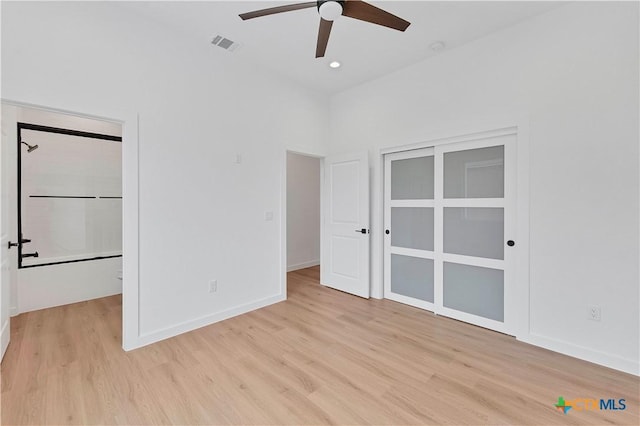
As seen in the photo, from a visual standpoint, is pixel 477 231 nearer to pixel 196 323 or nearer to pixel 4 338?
pixel 196 323

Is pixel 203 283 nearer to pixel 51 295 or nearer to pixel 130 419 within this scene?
pixel 130 419

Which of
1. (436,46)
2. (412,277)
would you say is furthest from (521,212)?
(436,46)

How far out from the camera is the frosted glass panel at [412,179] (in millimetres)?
3465

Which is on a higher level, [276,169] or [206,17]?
[206,17]

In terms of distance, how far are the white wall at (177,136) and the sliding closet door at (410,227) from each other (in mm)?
1496

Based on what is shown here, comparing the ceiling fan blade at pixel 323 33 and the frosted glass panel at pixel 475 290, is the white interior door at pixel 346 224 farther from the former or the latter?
the ceiling fan blade at pixel 323 33

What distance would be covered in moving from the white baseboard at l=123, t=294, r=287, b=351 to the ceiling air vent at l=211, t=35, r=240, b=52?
2951 mm

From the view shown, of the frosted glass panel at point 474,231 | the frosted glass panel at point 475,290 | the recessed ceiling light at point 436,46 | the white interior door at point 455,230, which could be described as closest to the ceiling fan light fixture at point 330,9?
the recessed ceiling light at point 436,46

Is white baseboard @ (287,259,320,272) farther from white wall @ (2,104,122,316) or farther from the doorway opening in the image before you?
white wall @ (2,104,122,316)

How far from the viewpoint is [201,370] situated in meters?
2.21

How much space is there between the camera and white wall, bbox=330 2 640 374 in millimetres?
2209

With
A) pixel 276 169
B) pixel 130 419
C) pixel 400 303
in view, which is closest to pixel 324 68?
pixel 276 169

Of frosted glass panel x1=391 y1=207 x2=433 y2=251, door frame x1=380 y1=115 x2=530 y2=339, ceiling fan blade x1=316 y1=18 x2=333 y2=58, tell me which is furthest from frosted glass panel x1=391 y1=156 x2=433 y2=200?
ceiling fan blade x1=316 y1=18 x2=333 y2=58

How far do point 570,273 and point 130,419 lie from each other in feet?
11.5
